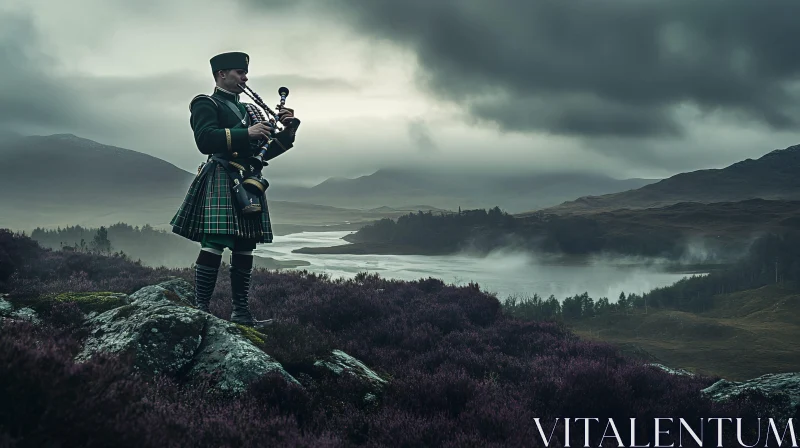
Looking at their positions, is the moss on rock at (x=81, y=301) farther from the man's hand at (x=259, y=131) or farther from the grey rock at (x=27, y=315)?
the man's hand at (x=259, y=131)

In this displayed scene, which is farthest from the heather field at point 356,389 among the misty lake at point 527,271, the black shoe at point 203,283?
the misty lake at point 527,271

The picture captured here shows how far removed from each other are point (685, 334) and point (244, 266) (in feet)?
133

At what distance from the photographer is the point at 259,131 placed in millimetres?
5883

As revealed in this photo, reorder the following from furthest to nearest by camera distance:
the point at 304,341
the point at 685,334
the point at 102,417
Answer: the point at 685,334 → the point at 304,341 → the point at 102,417

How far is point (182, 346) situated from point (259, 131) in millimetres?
2823

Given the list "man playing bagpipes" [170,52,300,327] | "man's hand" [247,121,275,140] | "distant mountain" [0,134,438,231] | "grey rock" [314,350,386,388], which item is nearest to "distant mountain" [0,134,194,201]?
"distant mountain" [0,134,438,231]

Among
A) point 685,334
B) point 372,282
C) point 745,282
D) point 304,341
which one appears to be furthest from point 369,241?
point 304,341

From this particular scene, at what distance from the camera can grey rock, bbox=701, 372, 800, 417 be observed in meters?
4.85

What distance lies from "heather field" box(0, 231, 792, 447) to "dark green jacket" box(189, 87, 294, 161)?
2378 millimetres

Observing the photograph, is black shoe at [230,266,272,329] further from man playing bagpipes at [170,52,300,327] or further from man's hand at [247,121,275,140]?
man's hand at [247,121,275,140]

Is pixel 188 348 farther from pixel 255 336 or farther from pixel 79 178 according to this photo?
pixel 79 178

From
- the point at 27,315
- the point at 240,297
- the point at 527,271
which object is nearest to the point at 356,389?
the point at 240,297

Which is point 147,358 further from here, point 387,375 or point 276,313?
point 276,313

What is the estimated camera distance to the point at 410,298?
10695 millimetres
